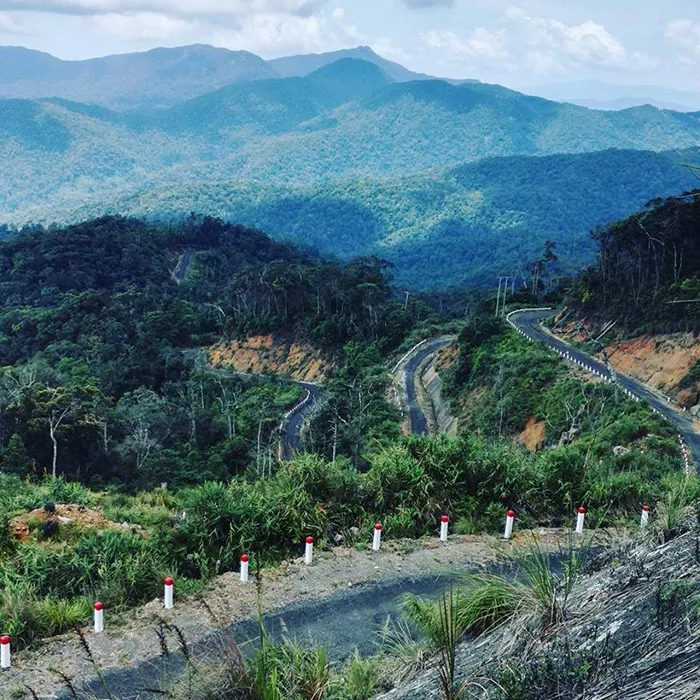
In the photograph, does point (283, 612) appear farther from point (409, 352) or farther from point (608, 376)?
point (409, 352)

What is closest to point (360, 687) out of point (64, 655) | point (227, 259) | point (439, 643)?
point (439, 643)

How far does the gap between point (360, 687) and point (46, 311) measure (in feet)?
245

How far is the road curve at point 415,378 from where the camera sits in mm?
42188

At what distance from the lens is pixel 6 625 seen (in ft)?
29.7

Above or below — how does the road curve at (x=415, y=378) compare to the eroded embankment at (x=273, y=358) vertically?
above

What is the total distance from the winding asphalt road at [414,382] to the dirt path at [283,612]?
2281cm

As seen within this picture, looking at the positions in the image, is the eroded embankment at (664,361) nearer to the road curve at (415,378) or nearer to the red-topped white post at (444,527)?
the road curve at (415,378)

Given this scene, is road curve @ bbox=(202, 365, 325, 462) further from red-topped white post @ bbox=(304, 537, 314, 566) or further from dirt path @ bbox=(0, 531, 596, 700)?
red-topped white post @ bbox=(304, 537, 314, 566)

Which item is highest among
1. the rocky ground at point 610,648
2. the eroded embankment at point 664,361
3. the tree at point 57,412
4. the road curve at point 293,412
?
the rocky ground at point 610,648

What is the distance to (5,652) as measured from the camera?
8.61 metres

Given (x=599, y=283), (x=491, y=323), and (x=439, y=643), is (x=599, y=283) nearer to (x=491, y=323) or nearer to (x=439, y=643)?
(x=491, y=323)

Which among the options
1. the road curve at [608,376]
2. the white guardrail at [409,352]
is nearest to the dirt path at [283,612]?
the road curve at [608,376]

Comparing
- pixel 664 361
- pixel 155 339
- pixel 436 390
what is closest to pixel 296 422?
pixel 436 390

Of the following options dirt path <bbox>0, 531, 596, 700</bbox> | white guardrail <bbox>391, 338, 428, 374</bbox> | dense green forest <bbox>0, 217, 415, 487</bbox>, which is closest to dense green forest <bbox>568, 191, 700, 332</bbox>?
white guardrail <bbox>391, 338, 428, 374</bbox>
